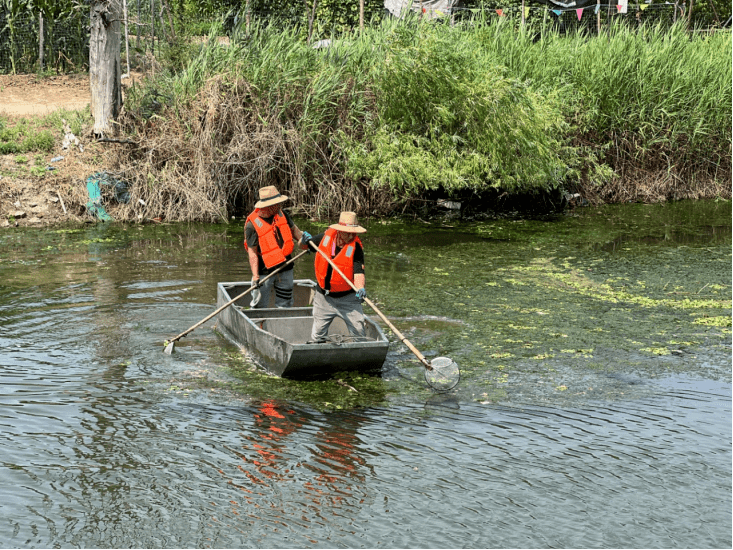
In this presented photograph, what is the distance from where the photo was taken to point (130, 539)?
16.7 ft

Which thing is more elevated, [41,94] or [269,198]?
[41,94]

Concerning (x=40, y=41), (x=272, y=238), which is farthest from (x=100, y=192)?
(x=272, y=238)

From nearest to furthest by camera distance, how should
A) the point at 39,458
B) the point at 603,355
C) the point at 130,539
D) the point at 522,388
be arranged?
the point at 130,539 → the point at 39,458 → the point at 522,388 → the point at 603,355

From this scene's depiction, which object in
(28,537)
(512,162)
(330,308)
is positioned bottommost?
(28,537)

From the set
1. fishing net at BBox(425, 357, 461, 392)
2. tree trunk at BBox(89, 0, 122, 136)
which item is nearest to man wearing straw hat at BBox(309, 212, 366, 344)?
fishing net at BBox(425, 357, 461, 392)

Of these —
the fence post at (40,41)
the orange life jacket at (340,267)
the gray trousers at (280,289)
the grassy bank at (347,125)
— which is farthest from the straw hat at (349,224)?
the fence post at (40,41)

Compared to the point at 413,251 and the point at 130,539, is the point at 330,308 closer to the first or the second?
the point at 130,539

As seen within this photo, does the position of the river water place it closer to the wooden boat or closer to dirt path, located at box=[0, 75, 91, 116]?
the wooden boat

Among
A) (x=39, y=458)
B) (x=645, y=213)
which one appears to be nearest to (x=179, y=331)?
(x=39, y=458)

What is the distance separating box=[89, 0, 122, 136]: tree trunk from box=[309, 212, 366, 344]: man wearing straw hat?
8905 mm

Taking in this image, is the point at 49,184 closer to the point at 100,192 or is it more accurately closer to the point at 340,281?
the point at 100,192

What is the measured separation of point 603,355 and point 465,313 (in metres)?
1.90

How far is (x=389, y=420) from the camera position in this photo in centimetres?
692

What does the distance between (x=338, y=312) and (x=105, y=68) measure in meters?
9.63
